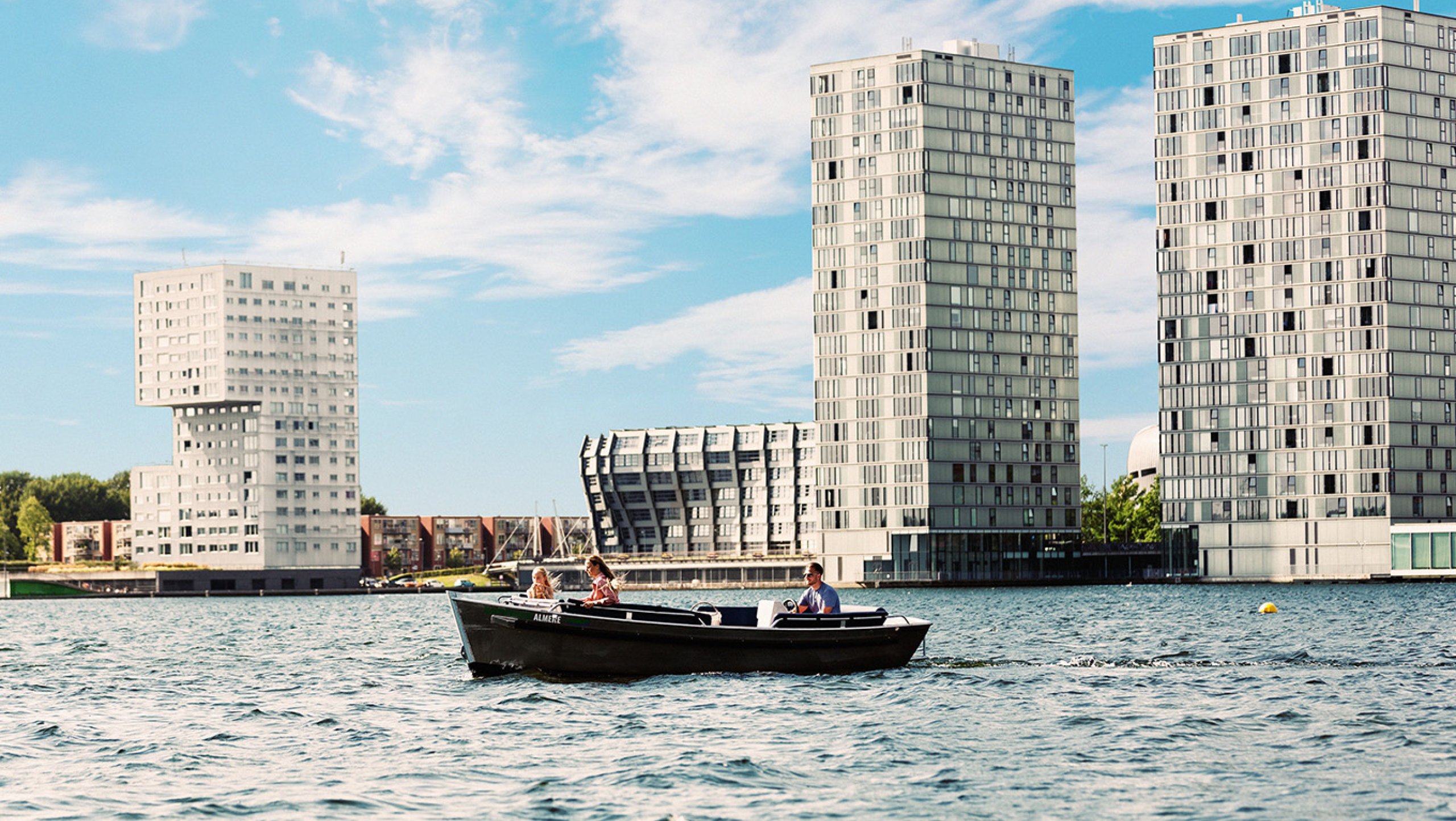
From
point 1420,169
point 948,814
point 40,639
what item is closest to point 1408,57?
point 1420,169

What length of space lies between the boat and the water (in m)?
0.57

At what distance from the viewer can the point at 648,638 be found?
44750 millimetres

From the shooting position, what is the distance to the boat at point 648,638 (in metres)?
44.6

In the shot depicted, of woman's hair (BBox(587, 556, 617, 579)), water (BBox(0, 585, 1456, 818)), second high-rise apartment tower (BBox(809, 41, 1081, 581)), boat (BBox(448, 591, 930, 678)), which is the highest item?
second high-rise apartment tower (BBox(809, 41, 1081, 581))

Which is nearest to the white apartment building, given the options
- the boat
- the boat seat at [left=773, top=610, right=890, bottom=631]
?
the boat seat at [left=773, top=610, right=890, bottom=631]

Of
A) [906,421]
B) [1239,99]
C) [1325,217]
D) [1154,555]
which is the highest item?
[1239,99]

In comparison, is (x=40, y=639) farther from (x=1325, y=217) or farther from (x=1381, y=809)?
(x=1325, y=217)

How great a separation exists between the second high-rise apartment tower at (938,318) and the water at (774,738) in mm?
126086

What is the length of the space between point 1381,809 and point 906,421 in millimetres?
165348

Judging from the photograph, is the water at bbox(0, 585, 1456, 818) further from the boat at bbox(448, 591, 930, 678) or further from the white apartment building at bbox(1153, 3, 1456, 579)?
the white apartment building at bbox(1153, 3, 1456, 579)

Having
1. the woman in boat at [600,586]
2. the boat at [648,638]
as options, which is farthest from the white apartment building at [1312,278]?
the woman in boat at [600,586]

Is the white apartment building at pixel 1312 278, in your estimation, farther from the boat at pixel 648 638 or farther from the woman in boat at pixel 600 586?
the woman in boat at pixel 600 586

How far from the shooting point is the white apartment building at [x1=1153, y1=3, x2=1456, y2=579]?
171250mm

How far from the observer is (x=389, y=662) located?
60.6 metres
